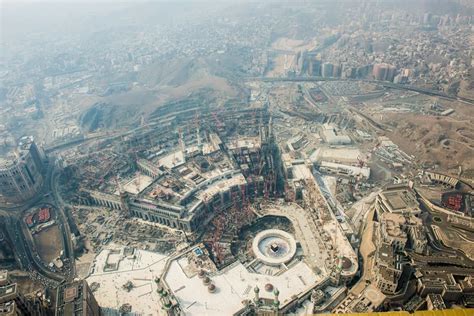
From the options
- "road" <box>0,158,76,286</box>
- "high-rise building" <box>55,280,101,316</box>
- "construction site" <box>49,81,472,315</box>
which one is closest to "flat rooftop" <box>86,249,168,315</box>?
"construction site" <box>49,81,472,315</box>

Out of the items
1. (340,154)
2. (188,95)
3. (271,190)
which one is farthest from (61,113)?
(340,154)

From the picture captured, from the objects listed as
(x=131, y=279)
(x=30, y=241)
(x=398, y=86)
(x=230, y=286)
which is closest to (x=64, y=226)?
(x=30, y=241)

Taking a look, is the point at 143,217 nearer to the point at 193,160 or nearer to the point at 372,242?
the point at 193,160

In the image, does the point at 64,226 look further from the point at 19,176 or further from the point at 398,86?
the point at 398,86

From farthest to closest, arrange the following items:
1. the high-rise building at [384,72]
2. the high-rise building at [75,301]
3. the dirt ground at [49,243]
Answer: the high-rise building at [384,72]
the dirt ground at [49,243]
the high-rise building at [75,301]

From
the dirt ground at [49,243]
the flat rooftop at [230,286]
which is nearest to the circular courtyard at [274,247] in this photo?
the flat rooftop at [230,286]

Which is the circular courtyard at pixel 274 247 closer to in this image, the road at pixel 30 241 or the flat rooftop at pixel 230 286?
the flat rooftop at pixel 230 286
